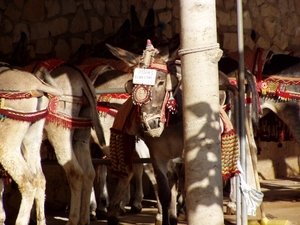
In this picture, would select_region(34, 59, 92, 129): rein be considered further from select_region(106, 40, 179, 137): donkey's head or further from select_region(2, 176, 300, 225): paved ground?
select_region(2, 176, 300, 225): paved ground

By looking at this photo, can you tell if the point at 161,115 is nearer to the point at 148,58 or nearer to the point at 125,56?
the point at 148,58

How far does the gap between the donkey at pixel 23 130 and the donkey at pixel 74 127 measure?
0.45m

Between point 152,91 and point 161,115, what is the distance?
0.74 feet

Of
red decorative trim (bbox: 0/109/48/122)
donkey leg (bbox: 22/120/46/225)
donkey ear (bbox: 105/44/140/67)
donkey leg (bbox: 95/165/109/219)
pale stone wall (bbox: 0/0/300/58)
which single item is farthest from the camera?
pale stone wall (bbox: 0/0/300/58)

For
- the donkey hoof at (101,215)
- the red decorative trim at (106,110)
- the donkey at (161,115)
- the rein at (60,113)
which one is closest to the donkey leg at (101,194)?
the donkey hoof at (101,215)

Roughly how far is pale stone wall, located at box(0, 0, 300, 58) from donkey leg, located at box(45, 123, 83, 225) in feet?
9.92

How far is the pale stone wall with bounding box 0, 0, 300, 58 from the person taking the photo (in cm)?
1165

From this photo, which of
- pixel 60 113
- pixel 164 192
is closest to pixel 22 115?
pixel 60 113

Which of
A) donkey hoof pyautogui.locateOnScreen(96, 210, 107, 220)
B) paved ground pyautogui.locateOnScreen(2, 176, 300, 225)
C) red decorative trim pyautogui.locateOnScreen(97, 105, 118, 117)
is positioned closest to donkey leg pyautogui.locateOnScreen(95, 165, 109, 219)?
donkey hoof pyautogui.locateOnScreen(96, 210, 107, 220)

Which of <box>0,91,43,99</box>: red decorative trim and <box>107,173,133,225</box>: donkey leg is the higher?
<box>0,91,43,99</box>: red decorative trim

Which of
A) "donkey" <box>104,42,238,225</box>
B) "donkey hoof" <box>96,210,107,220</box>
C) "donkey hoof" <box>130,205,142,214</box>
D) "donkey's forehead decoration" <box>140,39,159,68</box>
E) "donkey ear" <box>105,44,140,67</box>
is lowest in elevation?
"donkey hoof" <box>96,210,107,220</box>

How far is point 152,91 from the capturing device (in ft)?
25.1

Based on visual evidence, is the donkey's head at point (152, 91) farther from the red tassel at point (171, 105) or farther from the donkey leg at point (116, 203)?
the donkey leg at point (116, 203)

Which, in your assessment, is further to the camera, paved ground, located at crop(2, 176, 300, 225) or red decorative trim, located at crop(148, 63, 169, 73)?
paved ground, located at crop(2, 176, 300, 225)
